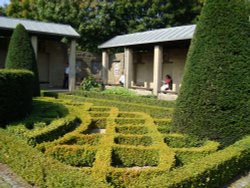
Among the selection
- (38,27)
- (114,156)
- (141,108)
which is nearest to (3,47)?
(38,27)

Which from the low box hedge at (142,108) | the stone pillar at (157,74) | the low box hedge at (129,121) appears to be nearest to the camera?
the low box hedge at (129,121)

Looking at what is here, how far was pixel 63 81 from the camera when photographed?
2247 centimetres

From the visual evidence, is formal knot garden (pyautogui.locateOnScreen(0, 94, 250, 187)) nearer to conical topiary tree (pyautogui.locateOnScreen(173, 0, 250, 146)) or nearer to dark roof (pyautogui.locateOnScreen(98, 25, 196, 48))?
conical topiary tree (pyautogui.locateOnScreen(173, 0, 250, 146))

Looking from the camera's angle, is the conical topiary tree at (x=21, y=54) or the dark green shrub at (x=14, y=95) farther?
the conical topiary tree at (x=21, y=54)

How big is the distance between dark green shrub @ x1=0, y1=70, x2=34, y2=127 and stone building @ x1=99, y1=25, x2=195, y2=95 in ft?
26.7

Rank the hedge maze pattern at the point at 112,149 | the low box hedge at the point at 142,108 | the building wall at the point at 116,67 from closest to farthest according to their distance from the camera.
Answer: the hedge maze pattern at the point at 112,149, the low box hedge at the point at 142,108, the building wall at the point at 116,67

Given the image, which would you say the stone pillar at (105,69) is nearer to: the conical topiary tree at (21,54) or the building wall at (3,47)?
the building wall at (3,47)

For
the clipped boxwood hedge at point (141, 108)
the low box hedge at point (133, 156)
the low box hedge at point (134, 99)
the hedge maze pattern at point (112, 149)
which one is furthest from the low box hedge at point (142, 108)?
the low box hedge at point (133, 156)

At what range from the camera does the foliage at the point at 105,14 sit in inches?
950

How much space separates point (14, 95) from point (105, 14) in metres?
18.0

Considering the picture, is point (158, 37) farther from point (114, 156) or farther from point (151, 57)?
point (114, 156)

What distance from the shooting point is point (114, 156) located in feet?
19.2

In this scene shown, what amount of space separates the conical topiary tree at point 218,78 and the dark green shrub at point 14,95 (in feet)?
13.7

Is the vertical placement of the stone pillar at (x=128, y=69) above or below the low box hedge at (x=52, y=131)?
above
